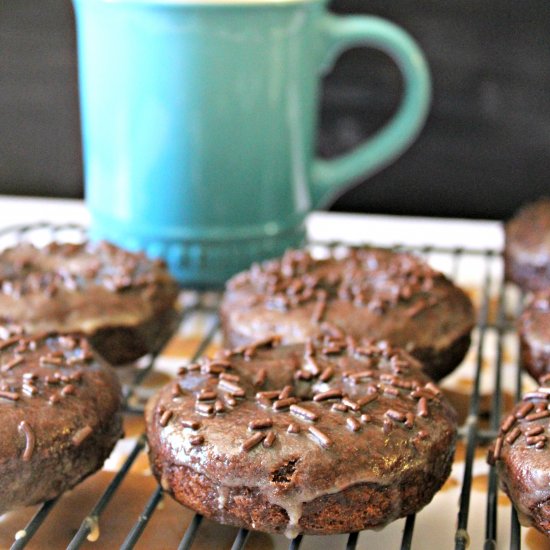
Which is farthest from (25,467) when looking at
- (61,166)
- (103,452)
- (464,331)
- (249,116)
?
(61,166)

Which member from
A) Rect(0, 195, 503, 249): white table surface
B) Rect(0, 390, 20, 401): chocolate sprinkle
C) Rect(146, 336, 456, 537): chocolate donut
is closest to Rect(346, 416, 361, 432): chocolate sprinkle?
Rect(146, 336, 456, 537): chocolate donut

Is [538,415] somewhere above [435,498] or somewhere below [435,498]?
above

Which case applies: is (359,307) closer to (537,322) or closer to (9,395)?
(537,322)

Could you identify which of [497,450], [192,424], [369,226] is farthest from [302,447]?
[369,226]

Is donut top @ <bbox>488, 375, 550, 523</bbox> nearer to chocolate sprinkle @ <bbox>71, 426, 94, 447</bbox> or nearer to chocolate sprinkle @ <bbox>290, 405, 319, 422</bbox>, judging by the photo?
chocolate sprinkle @ <bbox>290, 405, 319, 422</bbox>

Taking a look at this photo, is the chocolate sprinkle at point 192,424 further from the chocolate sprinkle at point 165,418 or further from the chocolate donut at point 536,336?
the chocolate donut at point 536,336

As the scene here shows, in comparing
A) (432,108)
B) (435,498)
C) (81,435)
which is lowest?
(435,498)
